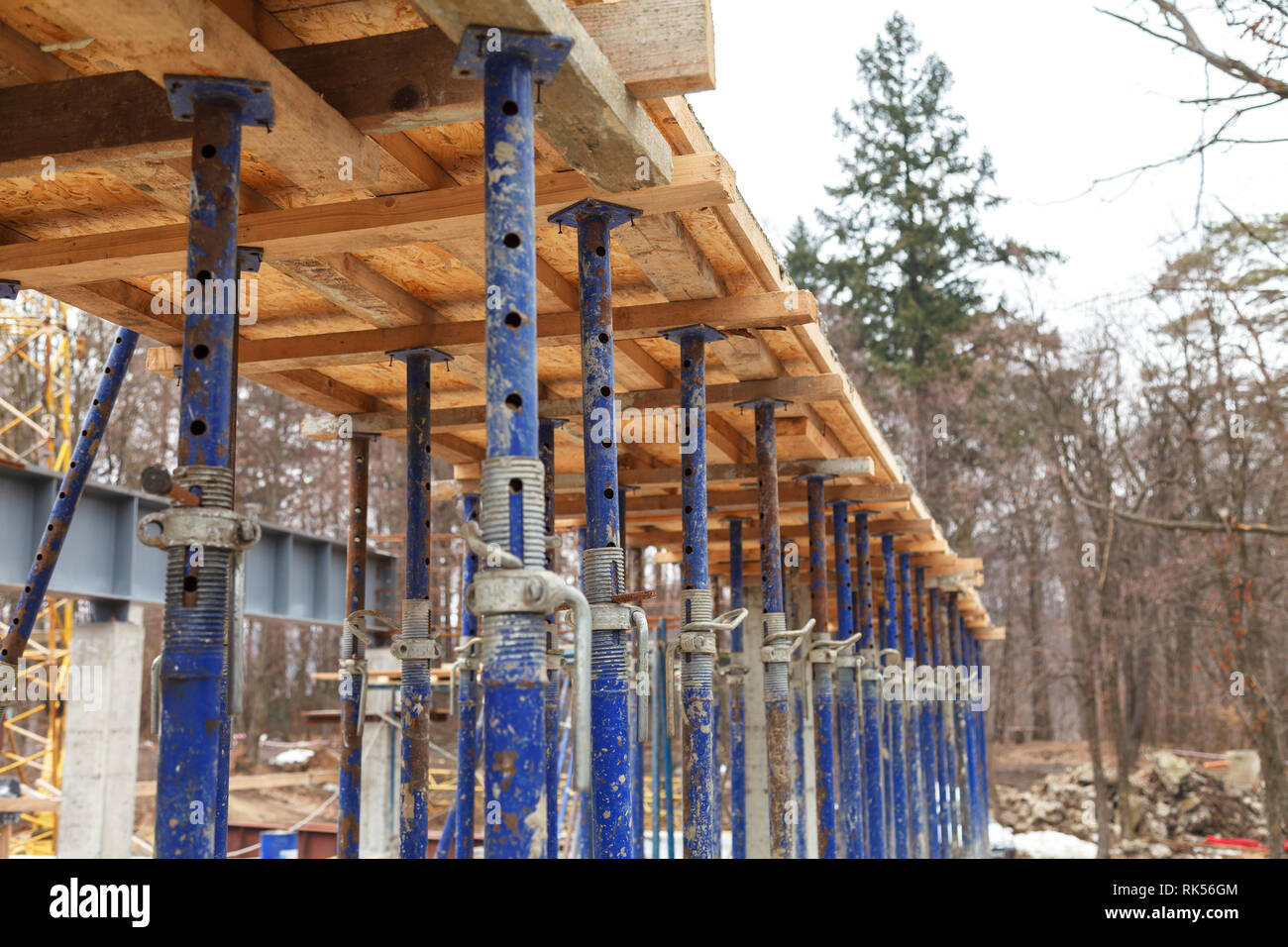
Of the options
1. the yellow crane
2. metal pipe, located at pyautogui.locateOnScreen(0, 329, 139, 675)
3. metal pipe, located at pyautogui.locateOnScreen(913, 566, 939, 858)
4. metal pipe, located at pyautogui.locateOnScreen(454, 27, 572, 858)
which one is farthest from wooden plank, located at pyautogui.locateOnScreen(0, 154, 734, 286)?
metal pipe, located at pyautogui.locateOnScreen(913, 566, 939, 858)

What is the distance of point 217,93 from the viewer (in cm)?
489

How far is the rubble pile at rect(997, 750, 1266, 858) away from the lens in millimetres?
30719

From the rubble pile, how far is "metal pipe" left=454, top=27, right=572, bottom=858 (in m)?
28.6

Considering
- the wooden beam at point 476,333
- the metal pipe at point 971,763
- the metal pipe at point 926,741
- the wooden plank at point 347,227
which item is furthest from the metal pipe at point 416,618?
the metal pipe at point 971,763

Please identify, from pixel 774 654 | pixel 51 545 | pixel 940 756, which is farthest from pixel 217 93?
pixel 940 756

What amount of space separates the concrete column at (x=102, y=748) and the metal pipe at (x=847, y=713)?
9.29 meters

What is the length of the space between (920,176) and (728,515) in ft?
95.2

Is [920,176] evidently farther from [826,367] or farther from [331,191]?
[331,191]

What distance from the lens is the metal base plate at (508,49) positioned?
176 inches

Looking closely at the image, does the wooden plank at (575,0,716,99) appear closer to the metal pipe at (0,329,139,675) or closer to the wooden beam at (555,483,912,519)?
the metal pipe at (0,329,139,675)

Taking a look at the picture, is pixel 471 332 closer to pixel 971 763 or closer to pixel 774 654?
pixel 774 654

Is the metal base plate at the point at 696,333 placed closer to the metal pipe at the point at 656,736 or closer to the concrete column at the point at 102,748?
the metal pipe at the point at 656,736

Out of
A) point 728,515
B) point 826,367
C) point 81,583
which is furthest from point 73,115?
point 728,515
